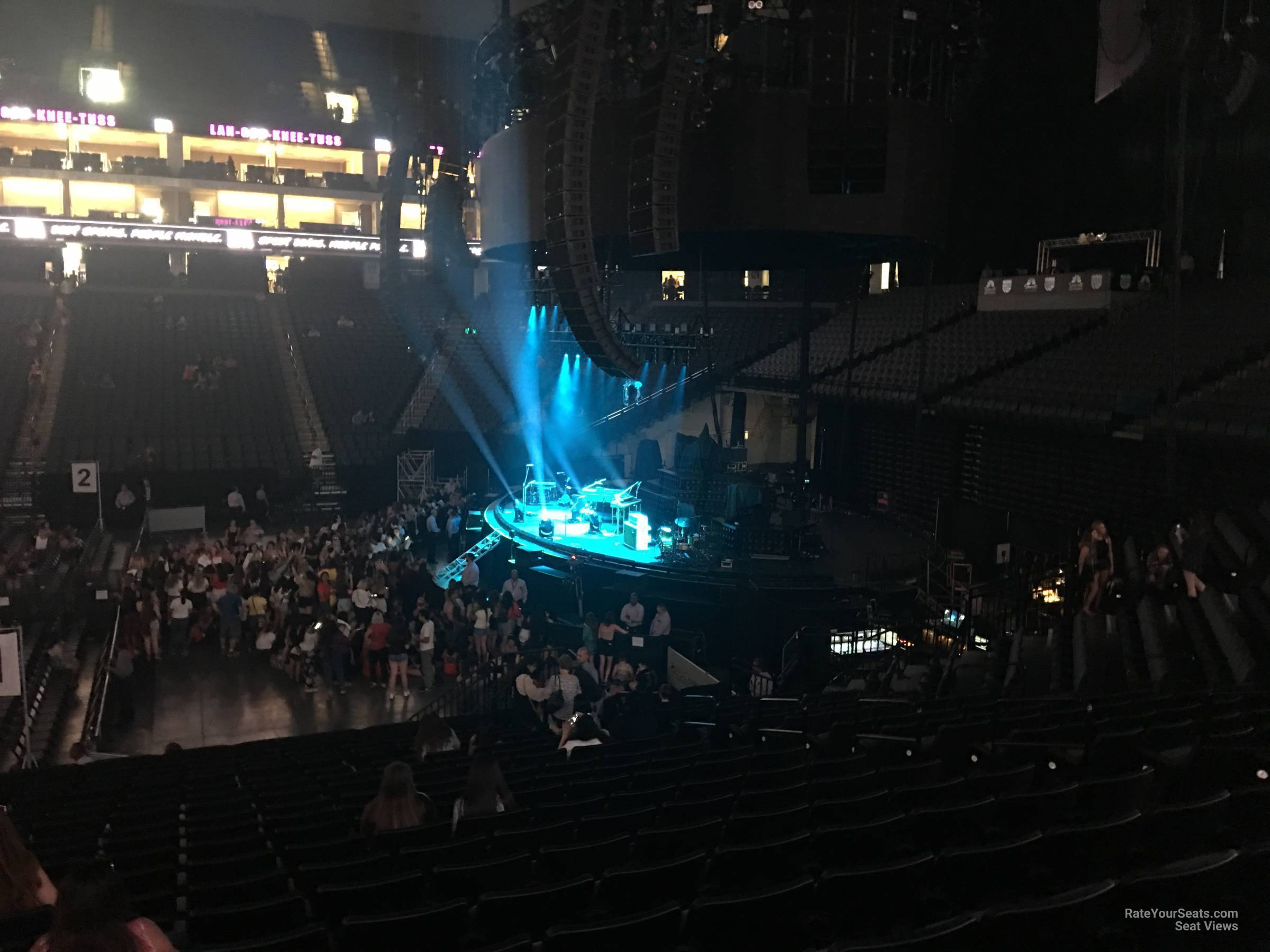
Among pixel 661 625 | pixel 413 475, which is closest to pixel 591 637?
pixel 661 625

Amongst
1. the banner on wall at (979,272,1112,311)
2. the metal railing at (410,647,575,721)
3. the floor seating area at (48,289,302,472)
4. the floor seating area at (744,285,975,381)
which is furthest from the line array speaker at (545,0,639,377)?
the floor seating area at (48,289,302,472)

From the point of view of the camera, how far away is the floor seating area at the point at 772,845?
3.18 meters

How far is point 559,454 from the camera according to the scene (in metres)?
25.4

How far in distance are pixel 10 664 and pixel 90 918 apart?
6293 millimetres

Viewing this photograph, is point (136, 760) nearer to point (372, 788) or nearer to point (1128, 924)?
point (372, 788)

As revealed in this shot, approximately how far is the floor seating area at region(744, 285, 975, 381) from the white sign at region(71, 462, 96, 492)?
1521 centimetres

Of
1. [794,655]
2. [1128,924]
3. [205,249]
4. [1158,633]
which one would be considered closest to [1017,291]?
[794,655]

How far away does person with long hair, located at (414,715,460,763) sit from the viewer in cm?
726

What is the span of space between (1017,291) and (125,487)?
818 inches

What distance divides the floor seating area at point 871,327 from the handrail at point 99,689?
15681 millimetres

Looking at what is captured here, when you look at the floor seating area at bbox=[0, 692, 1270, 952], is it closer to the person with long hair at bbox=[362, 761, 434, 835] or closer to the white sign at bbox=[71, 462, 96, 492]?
the person with long hair at bbox=[362, 761, 434, 835]

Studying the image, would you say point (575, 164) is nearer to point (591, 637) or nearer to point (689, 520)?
point (591, 637)

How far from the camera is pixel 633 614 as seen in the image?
45.6 ft
